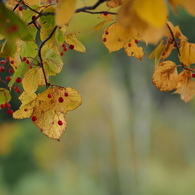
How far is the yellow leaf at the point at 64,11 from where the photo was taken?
0.38 meters

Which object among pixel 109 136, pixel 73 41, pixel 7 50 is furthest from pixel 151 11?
pixel 109 136

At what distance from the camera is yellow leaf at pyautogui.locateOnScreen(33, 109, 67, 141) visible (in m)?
0.68

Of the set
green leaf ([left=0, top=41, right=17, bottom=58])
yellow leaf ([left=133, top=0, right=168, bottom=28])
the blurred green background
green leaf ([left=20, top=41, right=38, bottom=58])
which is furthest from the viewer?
the blurred green background

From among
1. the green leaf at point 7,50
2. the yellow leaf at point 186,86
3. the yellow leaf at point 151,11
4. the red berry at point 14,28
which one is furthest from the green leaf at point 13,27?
the yellow leaf at point 186,86

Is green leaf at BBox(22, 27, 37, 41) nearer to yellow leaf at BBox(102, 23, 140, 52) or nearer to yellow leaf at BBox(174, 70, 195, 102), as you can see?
yellow leaf at BBox(102, 23, 140, 52)

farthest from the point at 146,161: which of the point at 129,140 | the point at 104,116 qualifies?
the point at 104,116

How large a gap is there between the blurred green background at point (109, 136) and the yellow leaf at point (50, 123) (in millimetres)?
6384

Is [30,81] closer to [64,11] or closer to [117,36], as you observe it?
[117,36]

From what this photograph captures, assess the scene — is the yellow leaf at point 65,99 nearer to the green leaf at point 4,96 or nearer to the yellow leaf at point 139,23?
the green leaf at point 4,96

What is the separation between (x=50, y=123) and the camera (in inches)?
27.1

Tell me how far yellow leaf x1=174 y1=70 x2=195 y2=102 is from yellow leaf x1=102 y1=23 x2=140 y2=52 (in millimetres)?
77

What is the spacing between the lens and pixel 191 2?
0.35 meters

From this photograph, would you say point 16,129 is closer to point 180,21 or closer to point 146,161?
point 146,161

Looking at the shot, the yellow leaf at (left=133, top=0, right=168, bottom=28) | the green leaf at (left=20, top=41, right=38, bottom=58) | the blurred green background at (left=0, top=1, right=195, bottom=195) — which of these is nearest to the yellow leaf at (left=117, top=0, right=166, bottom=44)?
the yellow leaf at (left=133, top=0, right=168, bottom=28)
